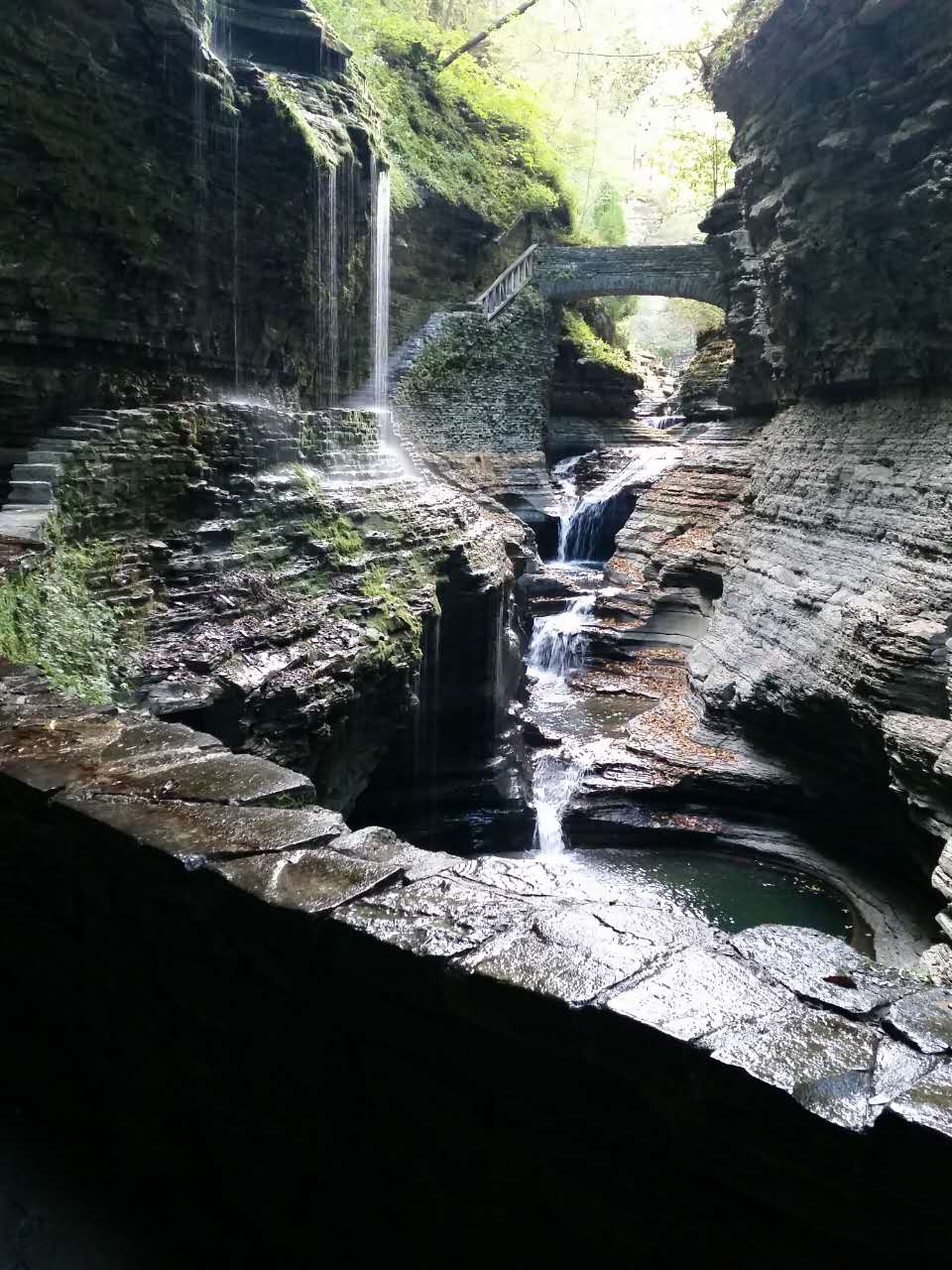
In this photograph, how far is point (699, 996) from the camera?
63.6 inches

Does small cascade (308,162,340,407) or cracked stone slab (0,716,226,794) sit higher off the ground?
small cascade (308,162,340,407)

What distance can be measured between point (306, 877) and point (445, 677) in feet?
26.1

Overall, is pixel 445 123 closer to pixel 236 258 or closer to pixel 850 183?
pixel 850 183

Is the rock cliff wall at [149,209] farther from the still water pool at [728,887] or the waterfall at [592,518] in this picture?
the waterfall at [592,518]

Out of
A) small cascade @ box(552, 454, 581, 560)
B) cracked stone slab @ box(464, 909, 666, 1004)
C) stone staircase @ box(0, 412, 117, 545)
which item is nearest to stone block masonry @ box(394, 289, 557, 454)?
small cascade @ box(552, 454, 581, 560)

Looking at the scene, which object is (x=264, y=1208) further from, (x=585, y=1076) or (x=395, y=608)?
(x=395, y=608)

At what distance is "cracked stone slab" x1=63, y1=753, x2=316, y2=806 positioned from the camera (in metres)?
2.41

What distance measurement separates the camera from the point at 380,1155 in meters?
1.86

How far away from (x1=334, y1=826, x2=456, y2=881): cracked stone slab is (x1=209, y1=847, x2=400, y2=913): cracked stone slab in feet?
0.17

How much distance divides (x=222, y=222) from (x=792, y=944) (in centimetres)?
998

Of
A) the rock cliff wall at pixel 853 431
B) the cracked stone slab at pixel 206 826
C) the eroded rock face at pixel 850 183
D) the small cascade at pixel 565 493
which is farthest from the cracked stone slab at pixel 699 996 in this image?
the small cascade at pixel 565 493

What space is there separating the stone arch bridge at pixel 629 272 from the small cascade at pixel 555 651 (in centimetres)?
1091

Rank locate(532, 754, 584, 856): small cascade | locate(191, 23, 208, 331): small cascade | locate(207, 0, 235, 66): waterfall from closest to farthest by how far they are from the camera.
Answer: locate(191, 23, 208, 331): small cascade → locate(532, 754, 584, 856): small cascade → locate(207, 0, 235, 66): waterfall

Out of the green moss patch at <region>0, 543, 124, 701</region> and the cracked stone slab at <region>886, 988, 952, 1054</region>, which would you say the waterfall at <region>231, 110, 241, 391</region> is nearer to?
the green moss patch at <region>0, 543, 124, 701</region>
